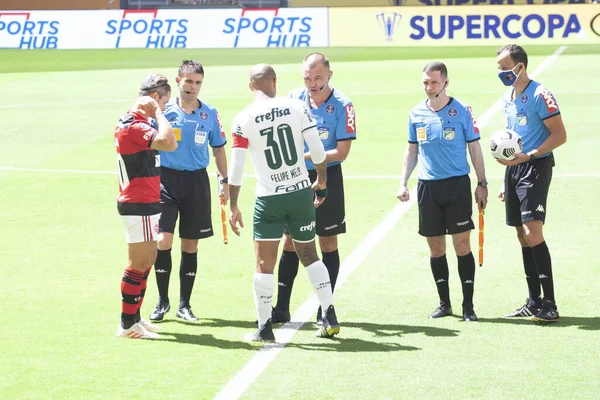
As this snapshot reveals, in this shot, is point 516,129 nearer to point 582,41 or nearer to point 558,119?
point 558,119

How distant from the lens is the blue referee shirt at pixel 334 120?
9797mm

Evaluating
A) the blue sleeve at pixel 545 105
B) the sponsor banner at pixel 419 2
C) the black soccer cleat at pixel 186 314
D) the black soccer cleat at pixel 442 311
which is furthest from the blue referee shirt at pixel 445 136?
the sponsor banner at pixel 419 2

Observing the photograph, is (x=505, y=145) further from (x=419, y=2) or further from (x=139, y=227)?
(x=419, y=2)

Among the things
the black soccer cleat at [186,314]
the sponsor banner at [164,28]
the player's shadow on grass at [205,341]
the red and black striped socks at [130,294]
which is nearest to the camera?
the player's shadow on grass at [205,341]

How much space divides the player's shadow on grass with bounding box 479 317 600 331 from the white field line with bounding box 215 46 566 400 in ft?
5.26

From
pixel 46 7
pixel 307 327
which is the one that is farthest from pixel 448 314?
pixel 46 7

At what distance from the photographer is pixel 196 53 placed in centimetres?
4103

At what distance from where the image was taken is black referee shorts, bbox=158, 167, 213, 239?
10.1 metres

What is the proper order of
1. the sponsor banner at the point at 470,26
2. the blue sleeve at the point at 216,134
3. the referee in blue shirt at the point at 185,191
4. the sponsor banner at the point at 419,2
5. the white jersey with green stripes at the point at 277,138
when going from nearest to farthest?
the white jersey with green stripes at the point at 277,138
the referee in blue shirt at the point at 185,191
the blue sleeve at the point at 216,134
the sponsor banner at the point at 470,26
the sponsor banner at the point at 419,2

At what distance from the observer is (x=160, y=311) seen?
32.7 feet

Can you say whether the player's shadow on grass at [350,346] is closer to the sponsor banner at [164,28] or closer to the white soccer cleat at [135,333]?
the white soccer cleat at [135,333]

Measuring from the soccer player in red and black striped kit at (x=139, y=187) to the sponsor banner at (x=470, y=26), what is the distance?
110ft

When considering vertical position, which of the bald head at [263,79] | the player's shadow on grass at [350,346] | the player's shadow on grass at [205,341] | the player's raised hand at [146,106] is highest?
the bald head at [263,79]

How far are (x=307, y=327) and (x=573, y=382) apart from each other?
250 cm
